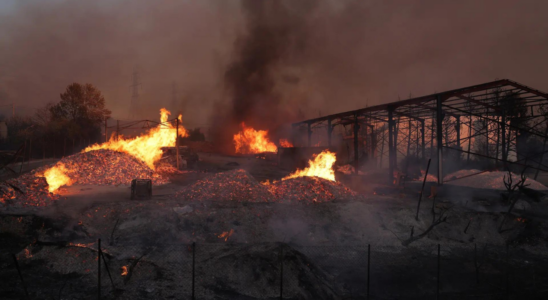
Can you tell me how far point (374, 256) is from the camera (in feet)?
31.2

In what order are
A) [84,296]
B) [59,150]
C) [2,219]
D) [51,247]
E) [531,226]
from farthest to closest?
[59,150] → [531,226] → [2,219] → [51,247] → [84,296]

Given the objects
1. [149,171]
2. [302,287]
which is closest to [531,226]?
[302,287]

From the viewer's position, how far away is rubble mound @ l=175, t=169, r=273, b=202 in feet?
45.9

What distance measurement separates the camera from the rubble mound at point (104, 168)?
823 inches

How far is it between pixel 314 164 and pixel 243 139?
27490mm

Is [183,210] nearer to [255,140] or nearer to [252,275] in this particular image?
[252,275]

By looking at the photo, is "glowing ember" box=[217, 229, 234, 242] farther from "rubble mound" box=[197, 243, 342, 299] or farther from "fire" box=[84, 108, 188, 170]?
"fire" box=[84, 108, 188, 170]

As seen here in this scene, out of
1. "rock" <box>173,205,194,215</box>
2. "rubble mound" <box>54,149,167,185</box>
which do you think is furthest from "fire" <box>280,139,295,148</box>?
"rock" <box>173,205,194,215</box>

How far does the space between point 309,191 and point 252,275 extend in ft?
25.5

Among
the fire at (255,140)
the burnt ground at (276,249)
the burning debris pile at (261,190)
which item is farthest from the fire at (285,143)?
the burnt ground at (276,249)

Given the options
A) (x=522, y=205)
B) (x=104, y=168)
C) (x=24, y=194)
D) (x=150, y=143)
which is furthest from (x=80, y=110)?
(x=522, y=205)

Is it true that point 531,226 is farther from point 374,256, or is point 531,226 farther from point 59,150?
point 59,150

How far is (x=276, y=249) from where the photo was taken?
8164 millimetres

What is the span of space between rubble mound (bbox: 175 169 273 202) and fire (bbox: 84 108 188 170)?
14334mm
